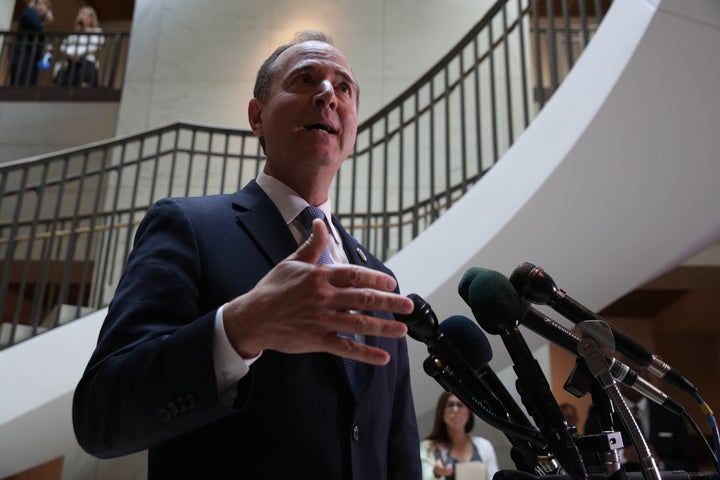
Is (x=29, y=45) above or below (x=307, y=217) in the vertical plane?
above

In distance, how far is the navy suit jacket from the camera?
2.67 ft

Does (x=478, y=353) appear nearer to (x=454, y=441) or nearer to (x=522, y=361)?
(x=522, y=361)

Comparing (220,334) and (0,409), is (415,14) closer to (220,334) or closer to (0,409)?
(0,409)

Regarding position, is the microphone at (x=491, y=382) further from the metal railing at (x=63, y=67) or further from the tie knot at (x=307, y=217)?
the metal railing at (x=63, y=67)

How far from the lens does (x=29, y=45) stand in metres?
8.82

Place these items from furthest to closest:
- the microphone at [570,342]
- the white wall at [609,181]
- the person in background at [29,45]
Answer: the person in background at [29,45] → the white wall at [609,181] → the microphone at [570,342]

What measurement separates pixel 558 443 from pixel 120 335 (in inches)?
24.1

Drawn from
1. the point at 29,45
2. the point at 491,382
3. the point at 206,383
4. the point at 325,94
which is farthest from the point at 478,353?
the point at 29,45

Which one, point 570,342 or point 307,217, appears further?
point 307,217

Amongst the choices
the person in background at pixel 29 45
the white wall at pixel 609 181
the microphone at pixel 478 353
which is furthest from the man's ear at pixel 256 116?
the person in background at pixel 29 45

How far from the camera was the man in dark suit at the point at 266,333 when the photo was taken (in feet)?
2.51

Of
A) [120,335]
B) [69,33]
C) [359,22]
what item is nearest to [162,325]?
[120,335]

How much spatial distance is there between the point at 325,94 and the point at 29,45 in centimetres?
904

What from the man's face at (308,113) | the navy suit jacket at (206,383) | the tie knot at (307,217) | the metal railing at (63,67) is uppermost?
the metal railing at (63,67)
